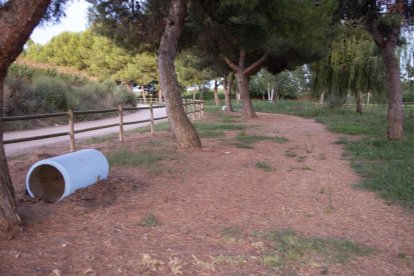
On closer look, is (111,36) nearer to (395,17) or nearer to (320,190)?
(395,17)

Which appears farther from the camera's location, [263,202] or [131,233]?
[263,202]

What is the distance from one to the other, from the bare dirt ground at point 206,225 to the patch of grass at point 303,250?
0.7 inches

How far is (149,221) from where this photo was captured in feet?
17.0

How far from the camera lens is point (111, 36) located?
50.5 feet

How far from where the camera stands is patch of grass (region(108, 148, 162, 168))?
867 cm

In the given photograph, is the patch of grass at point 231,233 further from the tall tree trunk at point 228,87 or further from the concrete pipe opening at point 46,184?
the tall tree trunk at point 228,87

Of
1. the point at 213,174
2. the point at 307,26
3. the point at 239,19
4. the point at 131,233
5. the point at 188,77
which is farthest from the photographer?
the point at 188,77

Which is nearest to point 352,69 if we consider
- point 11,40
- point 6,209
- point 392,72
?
point 392,72

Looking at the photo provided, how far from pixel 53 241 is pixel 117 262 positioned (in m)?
0.85

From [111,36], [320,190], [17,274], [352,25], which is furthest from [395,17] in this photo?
[17,274]

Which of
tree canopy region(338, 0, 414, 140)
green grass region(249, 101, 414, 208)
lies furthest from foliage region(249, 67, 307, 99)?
green grass region(249, 101, 414, 208)

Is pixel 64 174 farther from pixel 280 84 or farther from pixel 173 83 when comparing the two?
pixel 280 84

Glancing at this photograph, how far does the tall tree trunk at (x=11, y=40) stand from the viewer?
4395 mm

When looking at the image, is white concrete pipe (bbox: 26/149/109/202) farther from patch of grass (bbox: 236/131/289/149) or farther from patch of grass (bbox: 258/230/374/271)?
patch of grass (bbox: 236/131/289/149)
